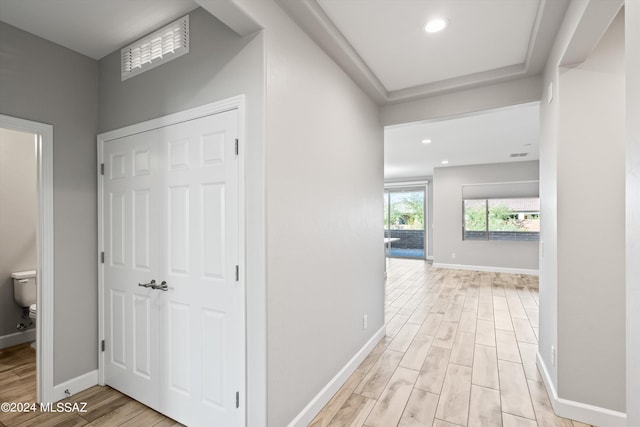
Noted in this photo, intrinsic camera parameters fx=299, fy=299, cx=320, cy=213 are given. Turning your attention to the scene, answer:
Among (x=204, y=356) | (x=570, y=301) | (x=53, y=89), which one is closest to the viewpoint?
(x=204, y=356)

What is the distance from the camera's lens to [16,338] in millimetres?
3121

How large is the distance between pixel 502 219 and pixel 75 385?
8.14 m

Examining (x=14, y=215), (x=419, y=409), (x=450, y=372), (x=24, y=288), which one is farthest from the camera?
(x=14, y=215)

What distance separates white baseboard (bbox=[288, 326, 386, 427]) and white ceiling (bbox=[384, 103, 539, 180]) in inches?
93.6

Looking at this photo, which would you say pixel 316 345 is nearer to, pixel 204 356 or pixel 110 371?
pixel 204 356

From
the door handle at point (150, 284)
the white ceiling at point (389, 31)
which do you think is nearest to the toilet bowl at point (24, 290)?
the door handle at point (150, 284)

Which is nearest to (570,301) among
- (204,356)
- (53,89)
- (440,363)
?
(440,363)

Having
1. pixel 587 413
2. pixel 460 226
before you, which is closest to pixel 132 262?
pixel 587 413

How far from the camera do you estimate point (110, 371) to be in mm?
2395

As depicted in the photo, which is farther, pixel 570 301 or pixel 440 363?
pixel 440 363

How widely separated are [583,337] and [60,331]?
146 inches

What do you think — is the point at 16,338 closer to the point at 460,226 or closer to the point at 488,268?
the point at 460,226

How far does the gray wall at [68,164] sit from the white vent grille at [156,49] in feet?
1.49

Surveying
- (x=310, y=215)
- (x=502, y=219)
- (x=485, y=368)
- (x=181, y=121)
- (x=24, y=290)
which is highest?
(x=181, y=121)
